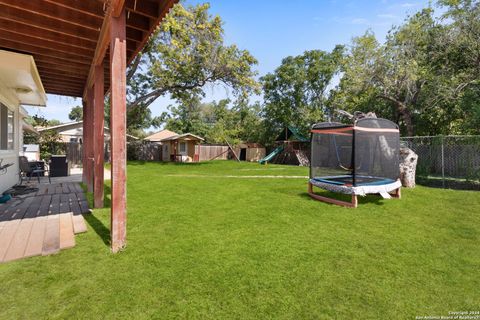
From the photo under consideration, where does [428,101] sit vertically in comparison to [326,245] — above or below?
above

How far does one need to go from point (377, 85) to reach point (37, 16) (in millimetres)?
15027

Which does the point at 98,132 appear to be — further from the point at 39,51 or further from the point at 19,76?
the point at 19,76

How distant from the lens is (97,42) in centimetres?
404

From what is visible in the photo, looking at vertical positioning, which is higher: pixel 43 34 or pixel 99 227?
pixel 43 34

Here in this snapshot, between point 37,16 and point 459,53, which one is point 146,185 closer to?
point 37,16

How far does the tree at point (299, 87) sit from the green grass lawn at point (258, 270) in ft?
66.3

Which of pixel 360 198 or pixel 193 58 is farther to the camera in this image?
pixel 193 58

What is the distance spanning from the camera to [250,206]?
5137mm

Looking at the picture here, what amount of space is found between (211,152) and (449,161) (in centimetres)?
1814

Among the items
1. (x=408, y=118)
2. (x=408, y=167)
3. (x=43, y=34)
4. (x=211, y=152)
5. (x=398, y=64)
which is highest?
(x=398, y=64)

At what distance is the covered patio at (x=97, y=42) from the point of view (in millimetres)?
2867

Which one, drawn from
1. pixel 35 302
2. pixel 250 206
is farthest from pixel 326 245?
pixel 35 302

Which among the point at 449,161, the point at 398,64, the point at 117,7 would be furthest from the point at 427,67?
the point at 117,7

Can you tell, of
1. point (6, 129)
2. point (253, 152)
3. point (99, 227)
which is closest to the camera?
point (99, 227)
